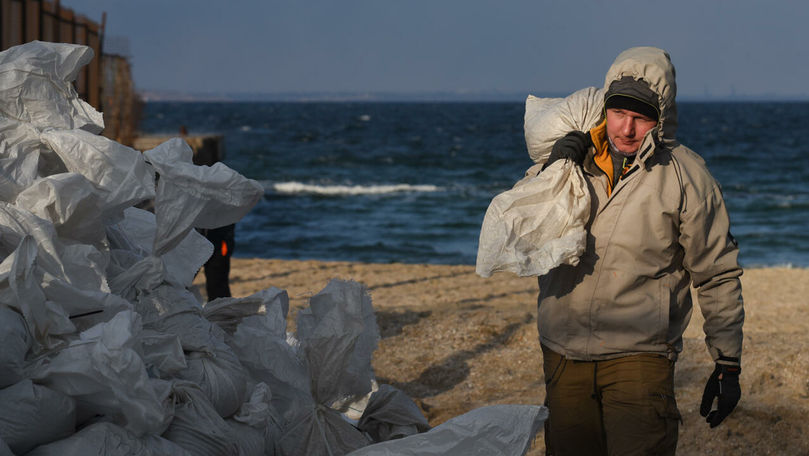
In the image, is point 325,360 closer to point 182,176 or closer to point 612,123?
point 182,176

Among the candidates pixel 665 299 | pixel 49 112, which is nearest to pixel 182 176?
pixel 49 112

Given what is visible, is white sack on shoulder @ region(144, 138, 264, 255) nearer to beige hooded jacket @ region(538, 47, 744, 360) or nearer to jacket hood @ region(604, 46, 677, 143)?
beige hooded jacket @ region(538, 47, 744, 360)

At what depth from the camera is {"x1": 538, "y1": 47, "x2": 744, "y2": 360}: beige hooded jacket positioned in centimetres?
271

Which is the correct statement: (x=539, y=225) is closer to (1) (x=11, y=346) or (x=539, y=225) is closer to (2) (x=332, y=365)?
(2) (x=332, y=365)

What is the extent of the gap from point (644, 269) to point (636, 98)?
1.76 feet

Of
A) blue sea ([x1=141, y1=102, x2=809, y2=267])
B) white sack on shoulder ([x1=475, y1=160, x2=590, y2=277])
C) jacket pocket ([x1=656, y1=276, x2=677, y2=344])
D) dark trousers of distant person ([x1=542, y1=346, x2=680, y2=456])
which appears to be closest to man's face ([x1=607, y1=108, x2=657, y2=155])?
white sack on shoulder ([x1=475, y1=160, x2=590, y2=277])

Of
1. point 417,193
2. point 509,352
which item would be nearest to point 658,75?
point 509,352

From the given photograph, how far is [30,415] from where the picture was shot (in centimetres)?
207

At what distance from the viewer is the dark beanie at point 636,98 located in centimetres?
267

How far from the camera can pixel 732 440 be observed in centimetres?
410

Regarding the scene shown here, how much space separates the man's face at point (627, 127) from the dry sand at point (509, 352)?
1874 millimetres

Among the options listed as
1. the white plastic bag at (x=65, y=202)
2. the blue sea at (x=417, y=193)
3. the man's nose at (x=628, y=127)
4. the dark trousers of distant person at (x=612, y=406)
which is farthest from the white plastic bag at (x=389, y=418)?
the blue sea at (x=417, y=193)

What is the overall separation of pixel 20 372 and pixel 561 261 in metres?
1.56

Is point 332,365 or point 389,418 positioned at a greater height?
point 332,365
